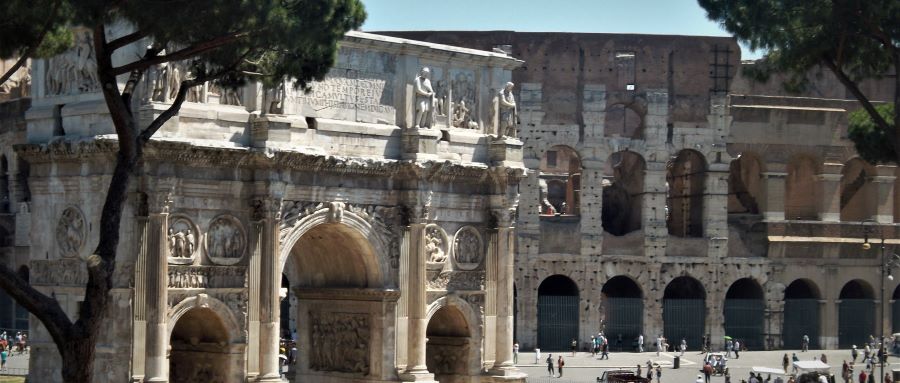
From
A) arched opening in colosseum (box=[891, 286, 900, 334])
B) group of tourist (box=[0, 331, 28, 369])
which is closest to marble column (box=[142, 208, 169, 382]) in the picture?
group of tourist (box=[0, 331, 28, 369])

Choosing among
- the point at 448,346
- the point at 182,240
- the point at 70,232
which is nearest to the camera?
the point at 70,232

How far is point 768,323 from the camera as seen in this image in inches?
2416

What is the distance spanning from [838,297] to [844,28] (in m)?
30.9

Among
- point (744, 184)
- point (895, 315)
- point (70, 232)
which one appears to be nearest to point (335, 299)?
point (70, 232)

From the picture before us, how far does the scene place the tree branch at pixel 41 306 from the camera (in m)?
24.5

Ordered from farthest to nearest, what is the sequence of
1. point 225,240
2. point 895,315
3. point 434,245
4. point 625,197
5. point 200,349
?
point 895,315, point 625,197, point 434,245, point 200,349, point 225,240

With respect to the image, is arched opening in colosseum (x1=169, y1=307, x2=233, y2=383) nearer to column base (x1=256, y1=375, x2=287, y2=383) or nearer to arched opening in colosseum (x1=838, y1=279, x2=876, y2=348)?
column base (x1=256, y1=375, x2=287, y2=383)

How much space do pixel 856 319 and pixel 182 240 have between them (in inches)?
1434

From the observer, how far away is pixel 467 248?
37906 mm

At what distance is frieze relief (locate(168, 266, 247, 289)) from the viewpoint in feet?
106

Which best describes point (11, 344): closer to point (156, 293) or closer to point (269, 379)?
point (269, 379)

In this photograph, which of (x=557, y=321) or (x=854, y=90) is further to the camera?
(x=557, y=321)

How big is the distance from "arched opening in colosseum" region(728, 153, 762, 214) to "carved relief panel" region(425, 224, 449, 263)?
25807 millimetres

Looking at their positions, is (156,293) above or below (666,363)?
above
